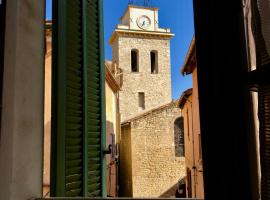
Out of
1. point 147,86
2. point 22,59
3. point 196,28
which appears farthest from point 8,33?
point 147,86

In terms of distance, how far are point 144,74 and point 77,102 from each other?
24823 mm

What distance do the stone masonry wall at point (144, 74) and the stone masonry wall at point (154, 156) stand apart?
6.69 m

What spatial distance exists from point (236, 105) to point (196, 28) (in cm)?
25

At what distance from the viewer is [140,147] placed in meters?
18.1

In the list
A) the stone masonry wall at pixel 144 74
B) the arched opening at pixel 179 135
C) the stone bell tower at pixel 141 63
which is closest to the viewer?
the arched opening at pixel 179 135

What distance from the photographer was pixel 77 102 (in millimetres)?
2195

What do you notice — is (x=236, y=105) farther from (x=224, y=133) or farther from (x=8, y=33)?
(x=8, y=33)

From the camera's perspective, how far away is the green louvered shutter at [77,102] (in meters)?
1.97

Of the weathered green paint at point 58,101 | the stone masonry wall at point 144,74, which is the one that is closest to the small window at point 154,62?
the stone masonry wall at point 144,74

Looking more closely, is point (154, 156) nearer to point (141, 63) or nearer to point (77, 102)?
point (141, 63)

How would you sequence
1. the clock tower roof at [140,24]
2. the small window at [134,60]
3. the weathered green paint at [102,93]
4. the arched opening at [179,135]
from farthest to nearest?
the small window at [134,60] → the clock tower roof at [140,24] → the arched opening at [179,135] → the weathered green paint at [102,93]

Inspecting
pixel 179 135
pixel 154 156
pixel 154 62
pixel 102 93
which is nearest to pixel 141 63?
pixel 154 62

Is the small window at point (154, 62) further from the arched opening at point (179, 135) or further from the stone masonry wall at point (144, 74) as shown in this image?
the arched opening at point (179, 135)

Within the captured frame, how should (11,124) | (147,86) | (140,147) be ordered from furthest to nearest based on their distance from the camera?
(147,86), (140,147), (11,124)
